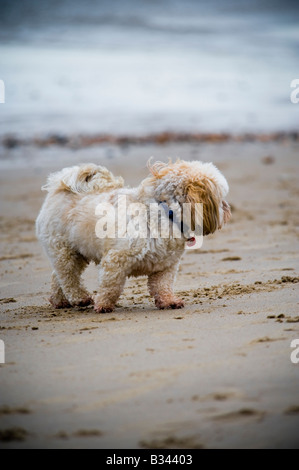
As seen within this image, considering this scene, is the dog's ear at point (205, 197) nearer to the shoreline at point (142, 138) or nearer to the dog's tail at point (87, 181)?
the dog's tail at point (87, 181)

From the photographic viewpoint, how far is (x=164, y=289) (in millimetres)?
5285

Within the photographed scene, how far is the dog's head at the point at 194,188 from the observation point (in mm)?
5062

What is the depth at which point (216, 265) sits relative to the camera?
22.5ft

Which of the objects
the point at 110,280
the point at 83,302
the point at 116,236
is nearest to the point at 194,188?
the point at 116,236

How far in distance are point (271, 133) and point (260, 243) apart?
10256 millimetres

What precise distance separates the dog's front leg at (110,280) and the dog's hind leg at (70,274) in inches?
14.2

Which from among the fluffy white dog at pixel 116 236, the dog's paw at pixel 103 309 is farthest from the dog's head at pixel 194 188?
the dog's paw at pixel 103 309

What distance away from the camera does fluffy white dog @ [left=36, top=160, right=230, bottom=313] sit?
5094mm

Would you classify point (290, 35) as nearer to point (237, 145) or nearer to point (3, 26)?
point (3, 26)

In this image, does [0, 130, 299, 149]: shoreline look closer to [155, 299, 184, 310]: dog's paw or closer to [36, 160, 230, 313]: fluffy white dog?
[36, 160, 230, 313]: fluffy white dog

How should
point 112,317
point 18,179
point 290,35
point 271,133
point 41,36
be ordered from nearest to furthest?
point 112,317, point 18,179, point 271,133, point 41,36, point 290,35

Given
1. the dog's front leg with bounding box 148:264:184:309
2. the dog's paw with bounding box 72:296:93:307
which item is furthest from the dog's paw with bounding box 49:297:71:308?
the dog's front leg with bounding box 148:264:184:309

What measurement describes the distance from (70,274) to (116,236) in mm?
678
